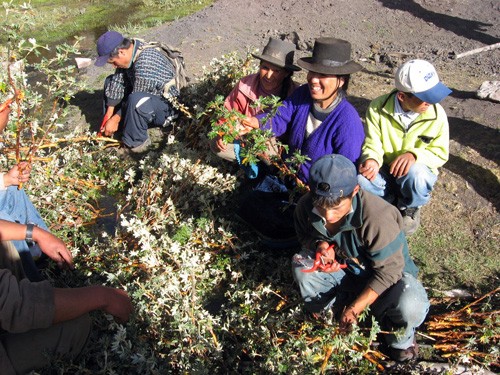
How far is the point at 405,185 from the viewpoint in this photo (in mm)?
3230

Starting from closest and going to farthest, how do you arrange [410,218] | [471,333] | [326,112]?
[471,333] → [326,112] → [410,218]

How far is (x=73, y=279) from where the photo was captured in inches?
142

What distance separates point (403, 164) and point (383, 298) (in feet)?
3.19

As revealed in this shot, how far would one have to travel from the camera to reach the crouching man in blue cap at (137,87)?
16.5ft

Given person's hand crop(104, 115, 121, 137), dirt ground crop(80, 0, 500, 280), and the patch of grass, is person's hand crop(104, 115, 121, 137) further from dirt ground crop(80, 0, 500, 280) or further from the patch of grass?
the patch of grass

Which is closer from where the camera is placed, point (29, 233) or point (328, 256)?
point (328, 256)

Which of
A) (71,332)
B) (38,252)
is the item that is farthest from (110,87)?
(71,332)

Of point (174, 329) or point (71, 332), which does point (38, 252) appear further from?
point (174, 329)

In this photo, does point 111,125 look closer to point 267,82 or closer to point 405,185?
point 267,82

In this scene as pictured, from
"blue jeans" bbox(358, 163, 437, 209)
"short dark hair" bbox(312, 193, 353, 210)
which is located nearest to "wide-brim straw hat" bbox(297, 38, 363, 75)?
"blue jeans" bbox(358, 163, 437, 209)

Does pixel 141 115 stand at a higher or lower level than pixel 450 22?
lower

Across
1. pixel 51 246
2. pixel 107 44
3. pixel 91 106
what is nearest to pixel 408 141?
pixel 51 246

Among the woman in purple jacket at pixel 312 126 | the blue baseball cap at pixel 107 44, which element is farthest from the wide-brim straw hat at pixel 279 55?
the blue baseball cap at pixel 107 44

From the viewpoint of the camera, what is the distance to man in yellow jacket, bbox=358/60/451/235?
3152 mm
